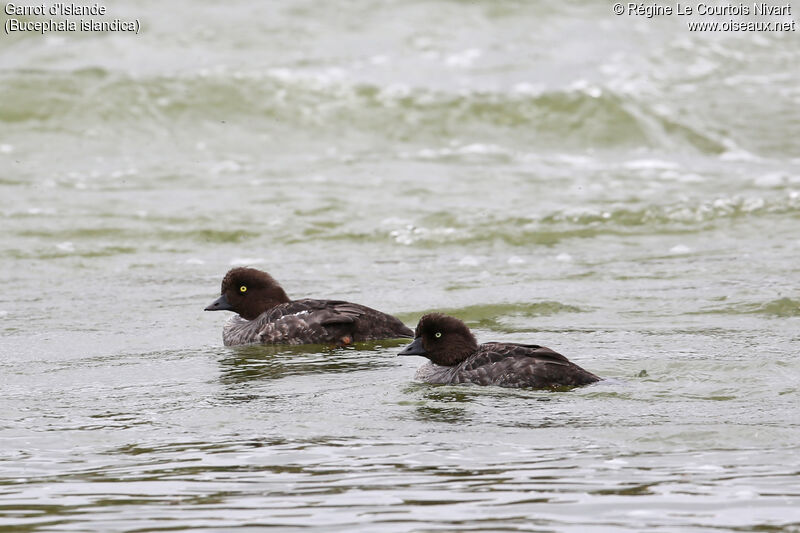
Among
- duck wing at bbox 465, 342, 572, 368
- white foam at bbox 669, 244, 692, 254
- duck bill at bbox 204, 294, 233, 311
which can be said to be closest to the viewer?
duck wing at bbox 465, 342, 572, 368

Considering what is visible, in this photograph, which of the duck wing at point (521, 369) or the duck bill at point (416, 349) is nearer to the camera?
the duck wing at point (521, 369)

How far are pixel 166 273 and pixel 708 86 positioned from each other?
14.4 m

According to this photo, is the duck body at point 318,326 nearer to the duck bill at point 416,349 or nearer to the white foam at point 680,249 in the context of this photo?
the duck bill at point 416,349

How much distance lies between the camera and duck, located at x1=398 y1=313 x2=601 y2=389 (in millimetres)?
9672

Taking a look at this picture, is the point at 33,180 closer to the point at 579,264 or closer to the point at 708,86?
the point at 579,264

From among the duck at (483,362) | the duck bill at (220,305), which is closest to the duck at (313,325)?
the duck bill at (220,305)

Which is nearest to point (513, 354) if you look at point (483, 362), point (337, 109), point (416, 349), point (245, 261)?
point (483, 362)

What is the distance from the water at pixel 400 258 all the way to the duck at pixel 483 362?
0.55 ft

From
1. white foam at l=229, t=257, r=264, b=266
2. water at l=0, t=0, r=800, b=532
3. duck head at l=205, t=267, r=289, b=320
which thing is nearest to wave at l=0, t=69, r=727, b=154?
water at l=0, t=0, r=800, b=532

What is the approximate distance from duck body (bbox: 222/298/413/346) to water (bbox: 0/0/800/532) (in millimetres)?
168

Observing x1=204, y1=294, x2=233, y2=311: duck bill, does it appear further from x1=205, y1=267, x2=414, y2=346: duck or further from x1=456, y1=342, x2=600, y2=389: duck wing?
x1=456, y1=342, x2=600, y2=389: duck wing

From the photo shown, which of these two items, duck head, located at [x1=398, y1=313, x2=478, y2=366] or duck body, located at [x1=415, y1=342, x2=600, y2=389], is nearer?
duck body, located at [x1=415, y1=342, x2=600, y2=389]

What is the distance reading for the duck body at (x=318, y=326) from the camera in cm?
1175

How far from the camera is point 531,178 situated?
20.9 metres
